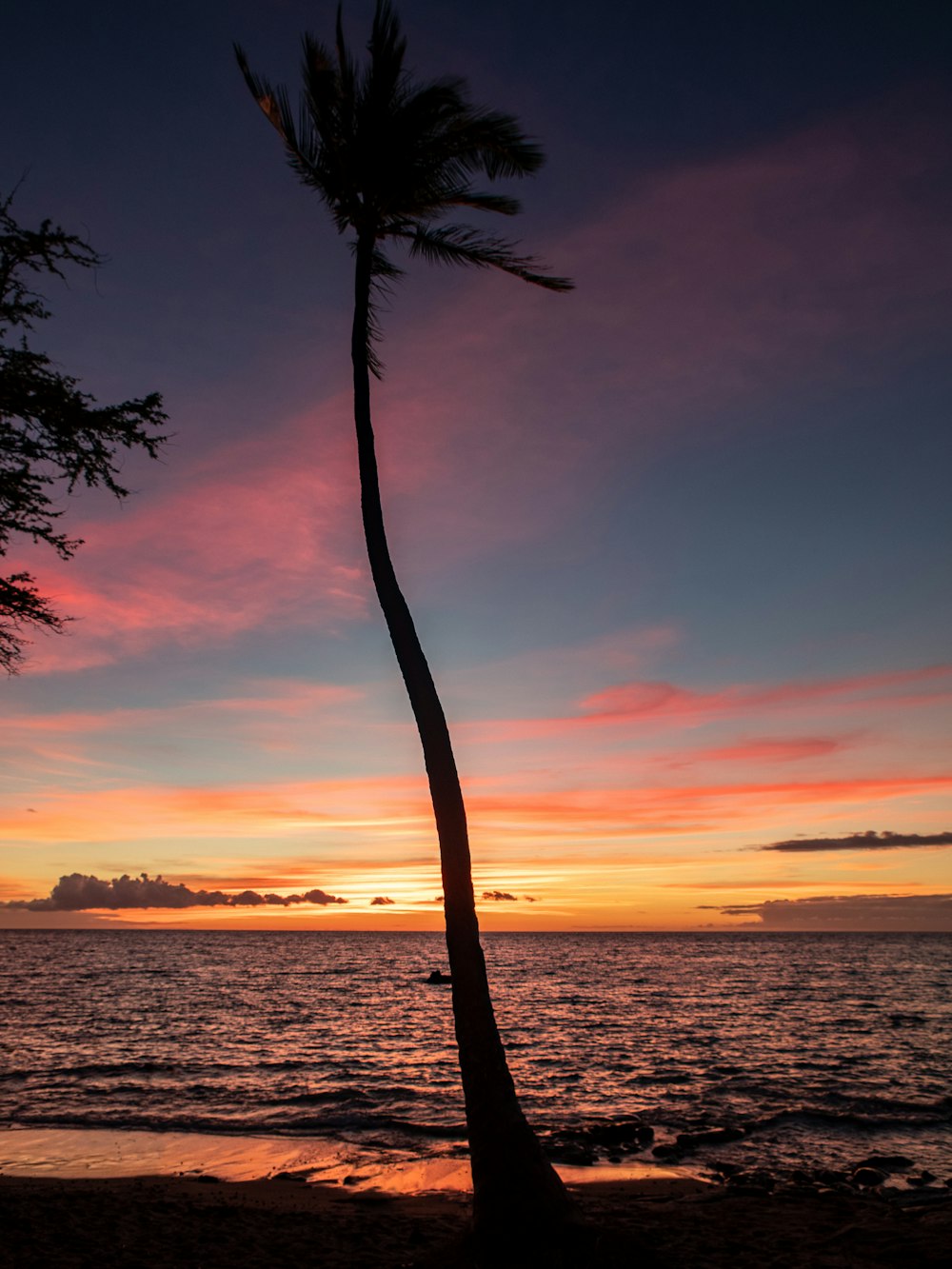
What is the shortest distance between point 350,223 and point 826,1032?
45.5 m

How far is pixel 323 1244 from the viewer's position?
10852 mm

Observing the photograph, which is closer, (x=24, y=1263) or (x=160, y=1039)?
(x=24, y=1263)

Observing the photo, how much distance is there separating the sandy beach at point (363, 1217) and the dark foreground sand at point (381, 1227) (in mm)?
28

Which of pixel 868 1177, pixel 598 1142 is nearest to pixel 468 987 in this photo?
pixel 868 1177

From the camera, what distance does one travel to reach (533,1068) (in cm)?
3003

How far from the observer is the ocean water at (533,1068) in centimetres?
2012

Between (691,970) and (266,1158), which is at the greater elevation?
(266,1158)

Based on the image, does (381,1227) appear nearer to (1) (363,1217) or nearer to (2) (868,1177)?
(1) (363,1217)

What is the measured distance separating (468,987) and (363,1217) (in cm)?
624

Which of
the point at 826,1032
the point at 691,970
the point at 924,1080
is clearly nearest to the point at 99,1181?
the point at 924,1080

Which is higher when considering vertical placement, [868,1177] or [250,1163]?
[868,1177]

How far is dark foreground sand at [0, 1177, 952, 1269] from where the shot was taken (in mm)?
9758

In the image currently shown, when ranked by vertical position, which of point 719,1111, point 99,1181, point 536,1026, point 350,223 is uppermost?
point 350,223

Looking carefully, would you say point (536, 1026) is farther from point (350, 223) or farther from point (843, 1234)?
point (350, 223)
